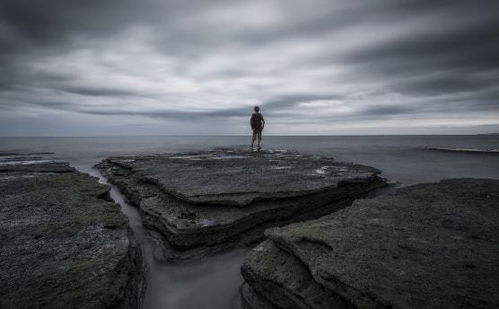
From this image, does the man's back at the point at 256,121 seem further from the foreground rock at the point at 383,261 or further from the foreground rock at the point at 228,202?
the foreground rock at the point at 383,261

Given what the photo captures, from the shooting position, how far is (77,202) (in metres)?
5.48

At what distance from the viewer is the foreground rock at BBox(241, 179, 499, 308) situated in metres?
2.36

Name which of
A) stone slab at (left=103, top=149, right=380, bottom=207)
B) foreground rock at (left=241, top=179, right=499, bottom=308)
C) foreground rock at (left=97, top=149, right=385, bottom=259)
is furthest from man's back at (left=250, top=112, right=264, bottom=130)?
foreground rock at (left=241, top=179, right=499, bottom=308)

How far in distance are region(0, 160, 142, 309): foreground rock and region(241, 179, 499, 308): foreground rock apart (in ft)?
5.20

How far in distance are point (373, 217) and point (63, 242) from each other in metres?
4.45

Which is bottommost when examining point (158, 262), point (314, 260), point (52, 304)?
point (158, 262)

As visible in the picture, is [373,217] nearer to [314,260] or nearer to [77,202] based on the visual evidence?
[314,260]

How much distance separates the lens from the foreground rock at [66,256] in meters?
2.63

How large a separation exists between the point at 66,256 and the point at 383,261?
12.1ft

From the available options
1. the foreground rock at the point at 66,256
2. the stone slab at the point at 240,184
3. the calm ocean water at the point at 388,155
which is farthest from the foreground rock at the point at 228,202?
the calm ocean water at the point at 388,155

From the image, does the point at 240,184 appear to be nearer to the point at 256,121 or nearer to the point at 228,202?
the point at 228,202

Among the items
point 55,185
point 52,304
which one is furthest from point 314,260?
point 55,185

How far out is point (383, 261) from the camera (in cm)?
282

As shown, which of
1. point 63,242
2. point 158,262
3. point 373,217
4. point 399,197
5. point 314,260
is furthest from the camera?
point 399,197
